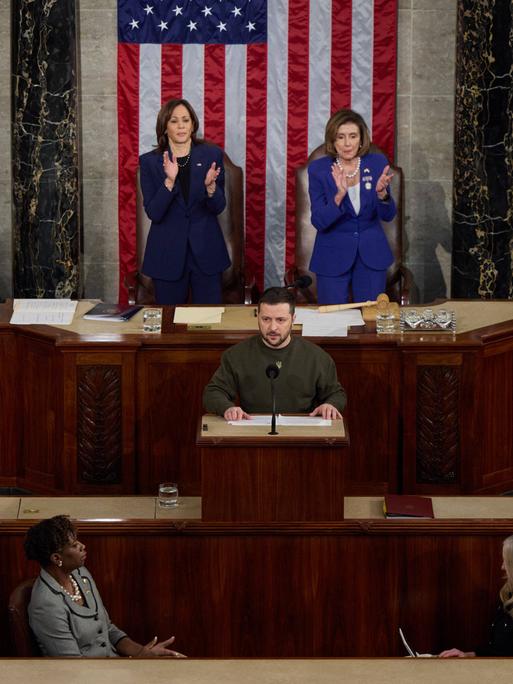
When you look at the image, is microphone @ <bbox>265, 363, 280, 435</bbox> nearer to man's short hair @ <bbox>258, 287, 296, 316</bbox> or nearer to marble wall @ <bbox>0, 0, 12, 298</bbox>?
man's short hair @ <bbox>258, 287, 296, 316</bbox>

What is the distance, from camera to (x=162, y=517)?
556cm

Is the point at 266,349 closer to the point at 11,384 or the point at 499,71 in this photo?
the point at 11,384

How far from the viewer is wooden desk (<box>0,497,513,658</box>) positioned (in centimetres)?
544

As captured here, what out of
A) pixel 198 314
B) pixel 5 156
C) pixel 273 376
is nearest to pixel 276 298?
pixel 273 376

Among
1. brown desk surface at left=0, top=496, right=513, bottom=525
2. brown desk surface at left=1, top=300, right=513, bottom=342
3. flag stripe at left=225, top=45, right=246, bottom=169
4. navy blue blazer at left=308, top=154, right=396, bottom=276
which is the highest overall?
flag stripe at left=225, top=45, right=246, bottom=169

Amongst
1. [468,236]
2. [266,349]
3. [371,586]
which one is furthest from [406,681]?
[468,236]

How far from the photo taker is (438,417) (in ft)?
23.8

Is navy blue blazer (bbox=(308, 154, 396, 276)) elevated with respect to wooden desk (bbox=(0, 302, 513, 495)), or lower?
elevated

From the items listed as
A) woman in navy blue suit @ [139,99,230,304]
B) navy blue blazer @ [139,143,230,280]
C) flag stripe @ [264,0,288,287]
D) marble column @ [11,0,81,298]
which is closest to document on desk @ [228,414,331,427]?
woman in navy blue suit @ [139,99,230,304]

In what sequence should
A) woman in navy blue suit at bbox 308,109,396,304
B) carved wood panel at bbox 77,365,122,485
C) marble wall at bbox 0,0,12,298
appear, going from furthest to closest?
1. marble wall at bbox 0,0,12,298
2. woman in navy blue suit at bbox 308,109,396,304
3. carved wood panel at bbox 77,365,122,485

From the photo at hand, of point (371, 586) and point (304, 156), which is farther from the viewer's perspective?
point (304, 156)

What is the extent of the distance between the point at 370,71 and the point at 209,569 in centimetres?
533

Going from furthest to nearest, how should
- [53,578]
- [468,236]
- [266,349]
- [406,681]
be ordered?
[468,236] < [266,349] < [53,578] < [406,681]

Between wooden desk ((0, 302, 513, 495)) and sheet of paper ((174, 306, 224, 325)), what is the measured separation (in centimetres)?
27
